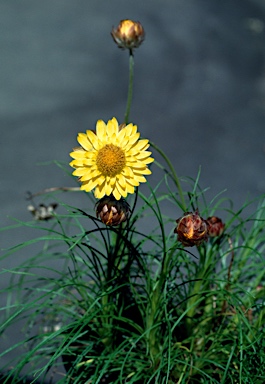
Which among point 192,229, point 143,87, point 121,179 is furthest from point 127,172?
point 143,87

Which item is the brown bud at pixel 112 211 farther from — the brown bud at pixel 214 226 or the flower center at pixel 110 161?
the brown bud at pixel 214 226

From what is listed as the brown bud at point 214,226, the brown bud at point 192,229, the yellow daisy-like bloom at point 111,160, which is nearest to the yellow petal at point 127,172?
the yellow daisy-like bloom at point 111,160

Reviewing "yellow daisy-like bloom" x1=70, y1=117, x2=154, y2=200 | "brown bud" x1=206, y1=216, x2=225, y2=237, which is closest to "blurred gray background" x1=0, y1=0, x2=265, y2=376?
"brown bud" x1=206, y1=216, x2=225, y2=237

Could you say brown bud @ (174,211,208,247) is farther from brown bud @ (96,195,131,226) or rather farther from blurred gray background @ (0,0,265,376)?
blurred gray background @ (0,0,265,376)

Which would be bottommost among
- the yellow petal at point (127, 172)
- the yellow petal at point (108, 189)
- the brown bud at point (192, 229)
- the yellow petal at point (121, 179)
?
the brown bud at point (192, 229)

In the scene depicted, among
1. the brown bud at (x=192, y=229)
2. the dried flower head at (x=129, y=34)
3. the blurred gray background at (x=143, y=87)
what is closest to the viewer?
the brown bud at (x=192, y=229)

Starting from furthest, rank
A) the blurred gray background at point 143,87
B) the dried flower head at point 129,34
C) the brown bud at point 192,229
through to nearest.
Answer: the blurred gray background at point 143,87 → the dried flower head at point 129,34 → the brown bud at point 192,229

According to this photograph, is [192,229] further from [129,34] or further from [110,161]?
[129,34]
